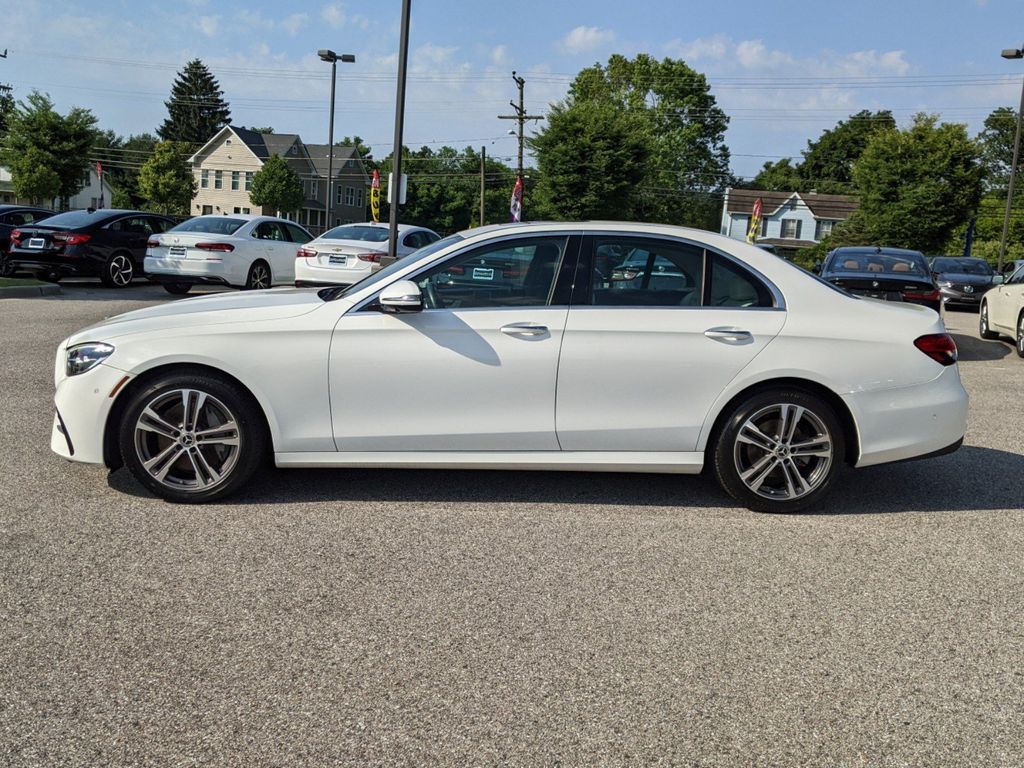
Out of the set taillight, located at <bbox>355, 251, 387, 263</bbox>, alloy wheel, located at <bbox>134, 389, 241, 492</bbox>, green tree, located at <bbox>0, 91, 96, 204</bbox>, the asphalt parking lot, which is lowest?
the asphalt parking lot

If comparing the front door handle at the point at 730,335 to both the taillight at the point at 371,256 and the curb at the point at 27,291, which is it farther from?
the curb at the point at 27,291

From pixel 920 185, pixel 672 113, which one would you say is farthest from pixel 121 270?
pixel 672 113

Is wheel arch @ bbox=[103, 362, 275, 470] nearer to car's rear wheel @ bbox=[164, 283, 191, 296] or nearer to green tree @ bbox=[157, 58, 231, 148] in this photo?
car's rear wheel @ bbox=[164, 283, 191, 296]

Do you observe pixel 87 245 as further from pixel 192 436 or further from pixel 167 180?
pixel 167 180

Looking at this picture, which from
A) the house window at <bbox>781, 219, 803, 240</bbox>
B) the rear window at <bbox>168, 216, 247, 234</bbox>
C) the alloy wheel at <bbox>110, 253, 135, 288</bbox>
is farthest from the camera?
the house window at <bbox>781, 219, 803, 240</bbox>

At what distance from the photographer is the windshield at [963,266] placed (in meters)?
27.1

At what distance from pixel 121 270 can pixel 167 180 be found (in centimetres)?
5691

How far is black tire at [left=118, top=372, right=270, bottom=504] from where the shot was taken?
4.98m

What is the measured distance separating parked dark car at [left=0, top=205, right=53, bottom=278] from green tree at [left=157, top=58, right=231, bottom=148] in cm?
7859

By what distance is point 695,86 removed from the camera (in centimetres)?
7662

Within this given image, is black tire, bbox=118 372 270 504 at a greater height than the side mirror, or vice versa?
the side mirror

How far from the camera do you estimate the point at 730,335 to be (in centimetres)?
510

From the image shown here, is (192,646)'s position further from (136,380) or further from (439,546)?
(136,380)

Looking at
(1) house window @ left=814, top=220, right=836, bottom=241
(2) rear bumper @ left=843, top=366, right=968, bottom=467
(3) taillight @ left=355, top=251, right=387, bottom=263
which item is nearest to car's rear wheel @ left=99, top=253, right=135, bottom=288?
(3) taillight @ left=355, top=251, right=387, bottom=263
